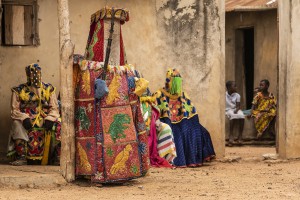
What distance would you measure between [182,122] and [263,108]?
588 cm

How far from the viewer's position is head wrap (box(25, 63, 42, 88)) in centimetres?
1093

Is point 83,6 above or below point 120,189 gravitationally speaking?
above

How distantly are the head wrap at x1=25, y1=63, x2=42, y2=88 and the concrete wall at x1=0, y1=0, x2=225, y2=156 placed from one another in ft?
3.88

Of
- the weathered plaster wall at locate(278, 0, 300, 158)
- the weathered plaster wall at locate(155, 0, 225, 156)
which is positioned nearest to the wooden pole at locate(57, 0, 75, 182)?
the weathered plaster wall at locate(155, 0, 225, 156)

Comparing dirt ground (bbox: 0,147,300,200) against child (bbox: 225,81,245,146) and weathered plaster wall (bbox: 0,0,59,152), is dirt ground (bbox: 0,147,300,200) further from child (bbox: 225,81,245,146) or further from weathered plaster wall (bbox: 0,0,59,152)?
child (bbox: 225,81,245,146)

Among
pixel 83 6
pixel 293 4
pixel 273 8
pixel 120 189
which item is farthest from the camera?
pixel 273 8

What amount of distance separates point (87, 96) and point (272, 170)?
3.58 metres

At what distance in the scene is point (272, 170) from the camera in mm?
11594

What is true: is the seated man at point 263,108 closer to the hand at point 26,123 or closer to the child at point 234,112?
the child at point 234,112

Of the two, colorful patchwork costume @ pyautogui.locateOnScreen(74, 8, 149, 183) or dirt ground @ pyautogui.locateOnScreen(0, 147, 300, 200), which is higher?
colorful patchwork costume @ pyautogui.locateOnScreen(74, 8, 149, 183)

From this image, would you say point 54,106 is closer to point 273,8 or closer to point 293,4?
point 293,4

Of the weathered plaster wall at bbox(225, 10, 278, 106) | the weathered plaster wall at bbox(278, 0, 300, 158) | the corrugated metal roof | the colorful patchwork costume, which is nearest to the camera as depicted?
the colorful patchwork costume

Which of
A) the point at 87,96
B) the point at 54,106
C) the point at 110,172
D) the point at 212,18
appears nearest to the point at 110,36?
the point at 87,96

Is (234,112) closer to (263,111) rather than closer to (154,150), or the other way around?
(263,111)
